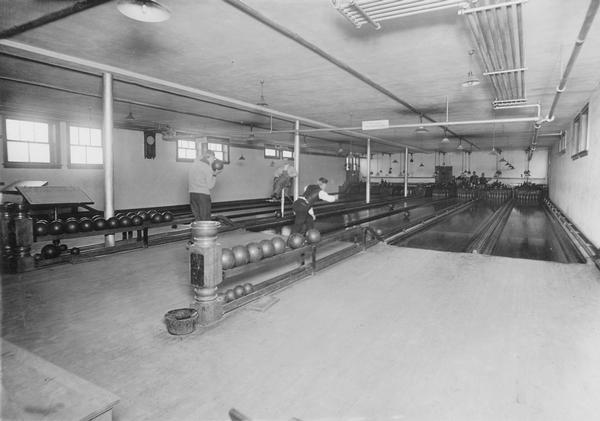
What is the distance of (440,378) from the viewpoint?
89.1 inches

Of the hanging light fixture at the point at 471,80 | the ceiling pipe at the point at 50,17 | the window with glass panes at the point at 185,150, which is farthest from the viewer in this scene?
the window with glass panes at the point at 185,150

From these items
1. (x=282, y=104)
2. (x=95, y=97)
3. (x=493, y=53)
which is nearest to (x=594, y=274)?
(x=493, y=53)

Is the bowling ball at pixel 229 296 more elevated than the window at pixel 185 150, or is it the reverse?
the window at pixel 185 150

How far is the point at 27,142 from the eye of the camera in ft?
29.2

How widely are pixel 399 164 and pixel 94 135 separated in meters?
19.1

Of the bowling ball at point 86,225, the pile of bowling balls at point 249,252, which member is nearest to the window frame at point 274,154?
the bowling ball at point 86,225

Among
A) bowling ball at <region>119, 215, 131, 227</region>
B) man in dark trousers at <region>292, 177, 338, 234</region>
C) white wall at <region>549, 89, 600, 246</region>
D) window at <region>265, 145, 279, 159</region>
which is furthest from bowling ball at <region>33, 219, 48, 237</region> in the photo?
window at <region>265, 145, 279, 159</region>

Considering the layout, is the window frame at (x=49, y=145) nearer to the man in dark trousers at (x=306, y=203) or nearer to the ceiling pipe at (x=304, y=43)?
the man in dark trousers at (x=306, y=203)

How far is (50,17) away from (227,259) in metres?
3.35

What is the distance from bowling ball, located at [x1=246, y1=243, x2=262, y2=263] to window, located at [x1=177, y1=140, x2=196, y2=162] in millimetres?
9725

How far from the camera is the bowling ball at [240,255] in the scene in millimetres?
3583

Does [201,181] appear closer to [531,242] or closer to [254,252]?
[254,252]

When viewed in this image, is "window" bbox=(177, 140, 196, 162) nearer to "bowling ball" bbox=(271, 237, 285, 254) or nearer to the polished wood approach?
"bowling ball" bbox=(271, 237, 285, 254)

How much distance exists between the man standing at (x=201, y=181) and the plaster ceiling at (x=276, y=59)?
1477 millimetres
